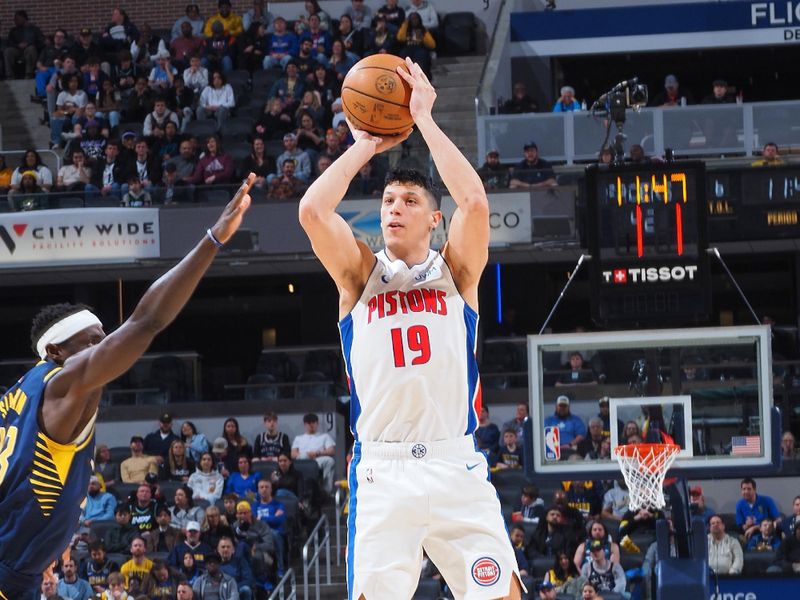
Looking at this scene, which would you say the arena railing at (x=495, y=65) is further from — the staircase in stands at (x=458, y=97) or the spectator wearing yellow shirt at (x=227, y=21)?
the spectator wearing yellow shirt at (x=227, y=21)

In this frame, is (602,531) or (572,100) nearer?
(602,531)

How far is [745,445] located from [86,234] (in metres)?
10.5

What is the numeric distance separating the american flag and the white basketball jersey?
5834mm

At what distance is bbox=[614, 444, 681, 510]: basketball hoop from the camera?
10.4 meters

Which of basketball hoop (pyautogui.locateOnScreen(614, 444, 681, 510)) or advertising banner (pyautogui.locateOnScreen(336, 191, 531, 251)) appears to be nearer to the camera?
basketball hoop (pyautogui.locateOnScreen(614, 444, 681, 510))

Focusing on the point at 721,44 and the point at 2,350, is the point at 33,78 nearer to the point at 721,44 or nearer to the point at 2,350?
the point at 2,350

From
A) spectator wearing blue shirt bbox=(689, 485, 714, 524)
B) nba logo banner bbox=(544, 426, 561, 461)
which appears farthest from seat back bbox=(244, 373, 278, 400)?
nba logo banner bbox=(544, 426, 561, 461)

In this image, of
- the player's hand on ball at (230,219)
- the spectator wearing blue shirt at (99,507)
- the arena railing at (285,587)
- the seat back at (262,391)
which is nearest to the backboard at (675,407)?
the arena railing at (285,587)

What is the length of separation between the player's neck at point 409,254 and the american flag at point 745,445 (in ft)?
19.5

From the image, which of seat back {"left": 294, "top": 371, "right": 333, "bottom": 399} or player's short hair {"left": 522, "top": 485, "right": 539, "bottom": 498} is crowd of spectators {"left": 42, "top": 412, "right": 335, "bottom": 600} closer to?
seat back {"left": 294, "top": 371, "right": 333, "bottom": 399}

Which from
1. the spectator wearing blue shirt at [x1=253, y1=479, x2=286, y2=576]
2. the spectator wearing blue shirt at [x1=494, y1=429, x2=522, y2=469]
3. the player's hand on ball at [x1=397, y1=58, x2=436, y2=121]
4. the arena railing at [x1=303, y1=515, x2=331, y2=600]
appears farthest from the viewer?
the spectator wearing blue shirt at [x1=494, y1=429, x2=522, y2=469]

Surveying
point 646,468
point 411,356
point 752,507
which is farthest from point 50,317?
point 752,507

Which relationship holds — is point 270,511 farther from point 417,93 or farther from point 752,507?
point 417,93

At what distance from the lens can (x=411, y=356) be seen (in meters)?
5.40
